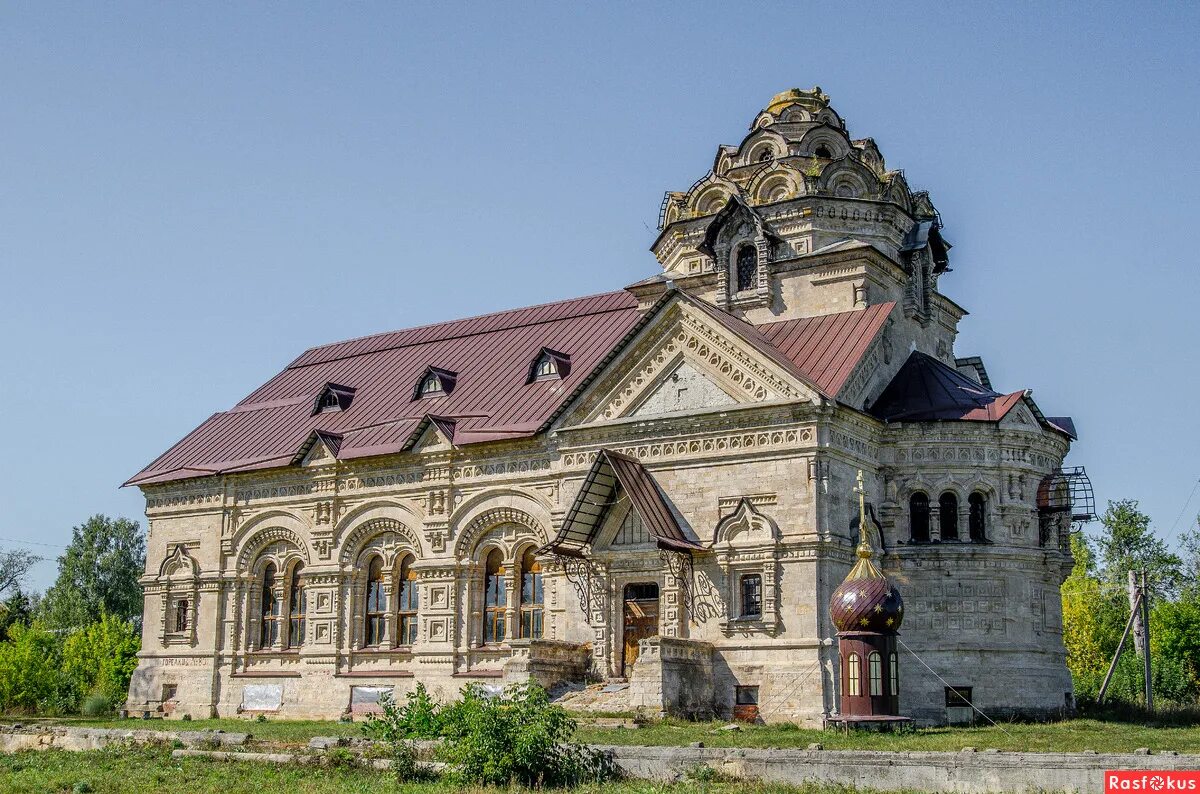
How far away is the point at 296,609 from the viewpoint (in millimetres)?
35906

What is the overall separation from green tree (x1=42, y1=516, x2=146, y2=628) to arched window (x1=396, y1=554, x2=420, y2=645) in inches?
1253

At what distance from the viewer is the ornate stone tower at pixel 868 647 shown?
936 inches

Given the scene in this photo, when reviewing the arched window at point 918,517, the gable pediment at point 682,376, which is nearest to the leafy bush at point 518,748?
the gable pediment at point 682,376

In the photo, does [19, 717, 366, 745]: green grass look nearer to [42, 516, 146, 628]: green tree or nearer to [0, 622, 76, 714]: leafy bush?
[0, 622, 76, 714]: leafy bush

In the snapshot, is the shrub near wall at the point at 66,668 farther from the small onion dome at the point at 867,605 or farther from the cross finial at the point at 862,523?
the small onion dome at the point at 867,605

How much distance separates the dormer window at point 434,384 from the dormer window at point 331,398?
108 inches

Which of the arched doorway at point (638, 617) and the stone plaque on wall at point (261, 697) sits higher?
the arched doorway at point (638, 617)

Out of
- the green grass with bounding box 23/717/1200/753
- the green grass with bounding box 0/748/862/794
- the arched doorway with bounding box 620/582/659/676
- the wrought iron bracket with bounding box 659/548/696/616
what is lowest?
the green grass with bounding box 0/748/862/794

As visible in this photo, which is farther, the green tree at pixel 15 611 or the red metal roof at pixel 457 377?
the green tree at pixel 15 611

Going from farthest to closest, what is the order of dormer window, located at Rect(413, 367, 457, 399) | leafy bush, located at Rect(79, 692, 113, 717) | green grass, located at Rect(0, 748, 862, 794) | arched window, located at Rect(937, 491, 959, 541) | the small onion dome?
1. leafy bush, located at Rect(79, 692, 113, 717)
2. dormer window, located at Rect(413, 367, 457, 399)
3. arched window, located at Rect(937, 491, 959, 541)
4. the small onion dome
5. green grass, located at Rect(0, 748, 862, 794)

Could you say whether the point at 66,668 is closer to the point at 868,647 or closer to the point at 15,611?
the point at 15,611

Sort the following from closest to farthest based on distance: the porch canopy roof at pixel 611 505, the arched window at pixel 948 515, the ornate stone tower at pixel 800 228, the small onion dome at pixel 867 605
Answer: the small onion dome at pixel 867 605 → the porch canopy roof at pixel 611 505 → the arched window at pixel 948 515 → the ornate stone tower at pixel 800 228

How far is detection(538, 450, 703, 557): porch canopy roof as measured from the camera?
2812 centimetres

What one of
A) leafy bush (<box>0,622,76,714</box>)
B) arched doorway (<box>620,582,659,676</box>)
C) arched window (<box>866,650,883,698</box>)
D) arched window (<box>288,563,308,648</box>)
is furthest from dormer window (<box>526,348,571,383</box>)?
leafy bush (<box>0,622,76,714</box>)
